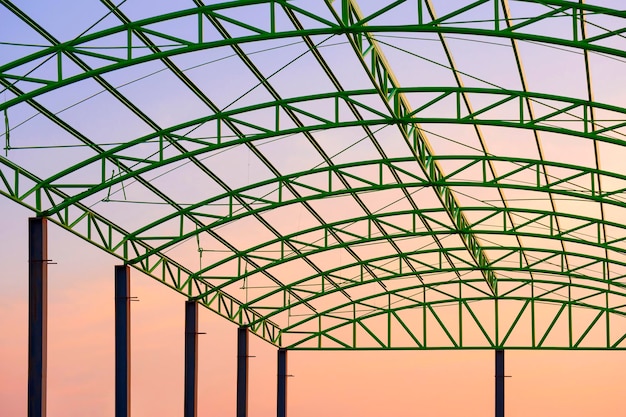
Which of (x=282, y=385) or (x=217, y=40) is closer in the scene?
(x=217, y=40)

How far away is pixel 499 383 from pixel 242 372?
1250cm

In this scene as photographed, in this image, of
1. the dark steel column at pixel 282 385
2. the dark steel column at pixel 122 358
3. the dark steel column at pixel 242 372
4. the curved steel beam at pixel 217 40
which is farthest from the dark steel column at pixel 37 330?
the dark steel column at pixel 282 385

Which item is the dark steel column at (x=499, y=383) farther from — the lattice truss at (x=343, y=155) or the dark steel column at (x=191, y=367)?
the dark steel column at (x=191, y=367)

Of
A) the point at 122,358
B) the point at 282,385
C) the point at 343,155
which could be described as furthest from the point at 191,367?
the point at 343,155

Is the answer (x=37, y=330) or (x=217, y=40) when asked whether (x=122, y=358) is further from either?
(x=217, y=40)

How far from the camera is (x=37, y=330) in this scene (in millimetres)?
34375

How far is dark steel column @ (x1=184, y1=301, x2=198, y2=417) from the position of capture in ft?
158

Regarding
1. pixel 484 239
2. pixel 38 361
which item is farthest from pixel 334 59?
pixel 484 239

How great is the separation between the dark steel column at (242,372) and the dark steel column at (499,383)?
1212 cm

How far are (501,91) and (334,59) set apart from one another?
185 inches

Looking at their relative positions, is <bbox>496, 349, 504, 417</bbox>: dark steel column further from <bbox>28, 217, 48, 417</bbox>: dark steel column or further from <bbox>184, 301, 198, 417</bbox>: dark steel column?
<bbox>28, 217, 48, 417</bbox>: dark steel column

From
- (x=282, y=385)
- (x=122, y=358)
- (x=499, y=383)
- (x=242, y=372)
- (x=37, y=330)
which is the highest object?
(x=37, y=330)

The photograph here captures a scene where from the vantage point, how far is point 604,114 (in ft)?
121

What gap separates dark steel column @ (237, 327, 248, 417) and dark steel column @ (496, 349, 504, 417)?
12119 millimetres
